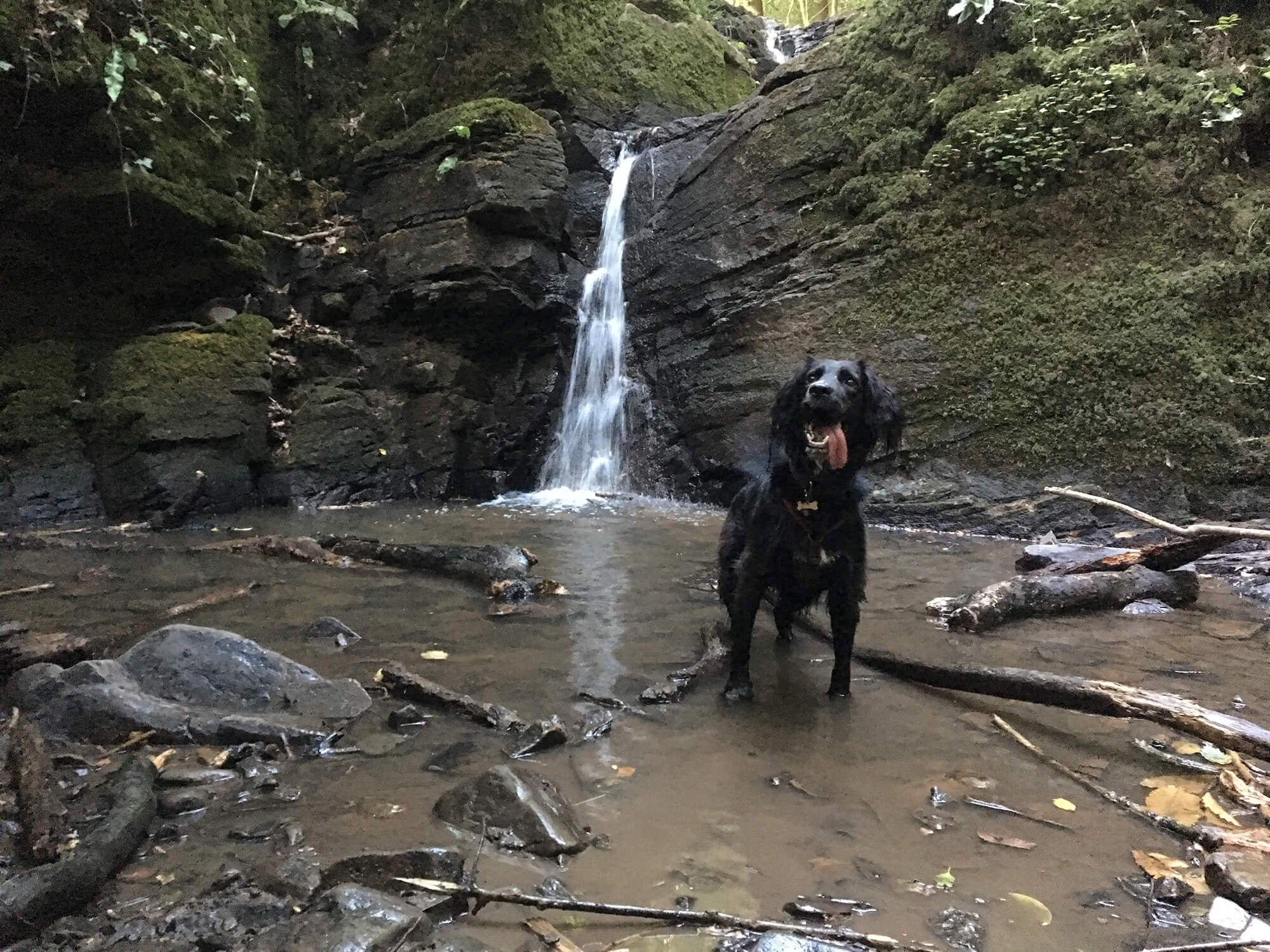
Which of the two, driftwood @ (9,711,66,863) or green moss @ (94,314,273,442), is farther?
green moss @ (94,314,273,442)

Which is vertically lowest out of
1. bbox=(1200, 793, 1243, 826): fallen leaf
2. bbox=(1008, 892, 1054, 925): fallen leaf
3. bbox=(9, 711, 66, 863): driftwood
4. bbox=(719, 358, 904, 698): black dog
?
bbox=(1008, 892, 1054, 925): fallen leaf

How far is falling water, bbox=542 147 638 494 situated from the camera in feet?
38.8

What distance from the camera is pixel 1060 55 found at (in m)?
9.10

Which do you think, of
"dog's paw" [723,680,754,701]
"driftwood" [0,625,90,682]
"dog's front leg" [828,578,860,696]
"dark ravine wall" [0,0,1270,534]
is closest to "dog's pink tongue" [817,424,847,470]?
"dog's front leg" [828,578,860,696]

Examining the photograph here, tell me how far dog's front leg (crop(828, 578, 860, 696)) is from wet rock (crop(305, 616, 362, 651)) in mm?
2567

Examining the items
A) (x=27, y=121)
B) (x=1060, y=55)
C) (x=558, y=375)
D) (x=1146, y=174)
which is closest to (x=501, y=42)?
(x=558, y=375)

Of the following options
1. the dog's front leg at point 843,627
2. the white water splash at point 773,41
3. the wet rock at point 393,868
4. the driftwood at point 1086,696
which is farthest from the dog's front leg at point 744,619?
the white water splash at point 773,41

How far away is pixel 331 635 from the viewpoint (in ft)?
13.5

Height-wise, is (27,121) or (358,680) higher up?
(27,121)

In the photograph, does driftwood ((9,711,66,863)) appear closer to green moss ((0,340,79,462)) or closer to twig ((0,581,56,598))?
twig ((0,581,56,598))

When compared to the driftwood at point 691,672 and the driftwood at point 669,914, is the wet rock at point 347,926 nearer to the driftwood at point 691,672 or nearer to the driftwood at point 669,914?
the driftwood at point 669,914

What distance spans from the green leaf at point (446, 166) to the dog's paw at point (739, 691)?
10.5 metres

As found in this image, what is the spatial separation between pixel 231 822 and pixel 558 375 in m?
A: 10.9

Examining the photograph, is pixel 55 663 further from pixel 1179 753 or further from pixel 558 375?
pixel 558 375
